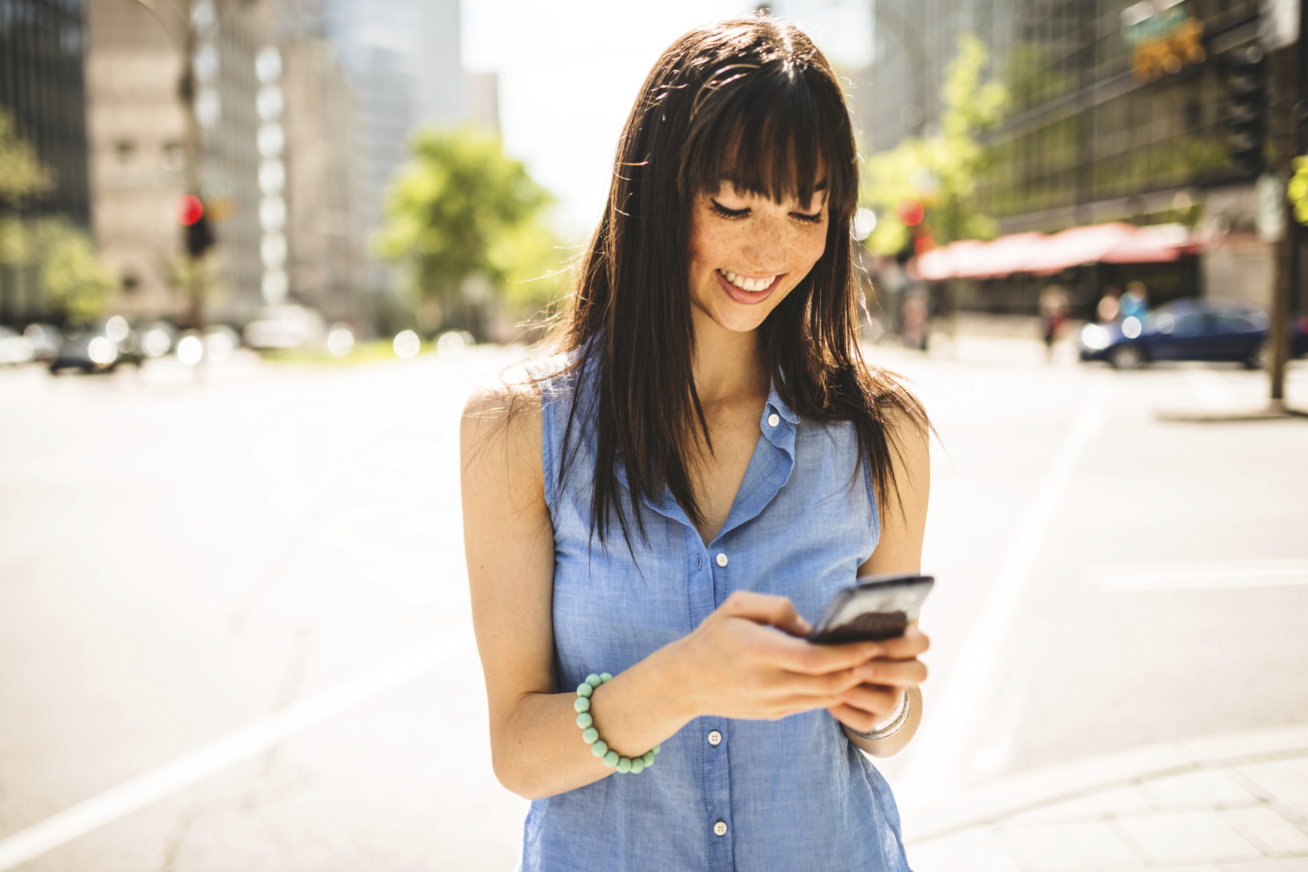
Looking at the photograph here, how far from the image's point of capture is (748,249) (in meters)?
1.43

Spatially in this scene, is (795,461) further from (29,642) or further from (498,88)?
(498,88)

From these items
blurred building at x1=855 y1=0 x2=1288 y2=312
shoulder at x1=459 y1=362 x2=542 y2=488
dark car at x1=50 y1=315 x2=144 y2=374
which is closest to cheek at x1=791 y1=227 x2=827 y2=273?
shoulder at x1=459 y1=362 x2=542 y2=488

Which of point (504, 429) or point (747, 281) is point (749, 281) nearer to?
point (747, 281)

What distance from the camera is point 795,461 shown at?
1.56m

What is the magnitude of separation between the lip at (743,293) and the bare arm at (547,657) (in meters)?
0.32

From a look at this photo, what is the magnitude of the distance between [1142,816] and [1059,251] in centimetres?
3489

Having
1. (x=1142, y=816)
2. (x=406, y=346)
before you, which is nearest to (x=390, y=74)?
(x=406, y=346)

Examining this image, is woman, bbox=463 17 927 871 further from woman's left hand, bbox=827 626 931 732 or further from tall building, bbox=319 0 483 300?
tall building, bbox=319 0 483 300

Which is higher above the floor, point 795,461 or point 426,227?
point 426,227

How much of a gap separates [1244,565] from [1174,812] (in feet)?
14.2

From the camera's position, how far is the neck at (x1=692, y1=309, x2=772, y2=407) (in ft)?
5.26

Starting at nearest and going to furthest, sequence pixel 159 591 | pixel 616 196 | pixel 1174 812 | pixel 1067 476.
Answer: pixel 616 196 < pixel 1174 812 < pixel 159 591 < pixel 1067 476

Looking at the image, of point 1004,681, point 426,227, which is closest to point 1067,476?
point 1004,681

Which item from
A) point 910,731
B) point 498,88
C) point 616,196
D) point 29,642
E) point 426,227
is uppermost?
point 498,88
